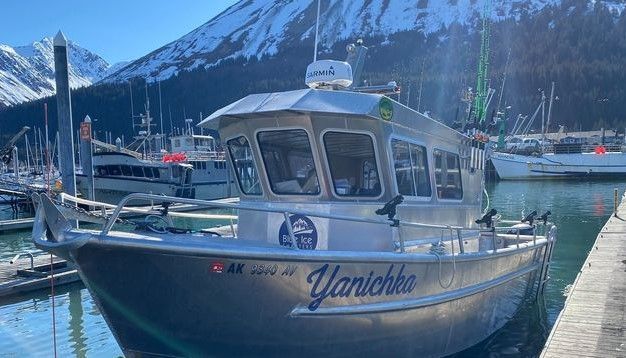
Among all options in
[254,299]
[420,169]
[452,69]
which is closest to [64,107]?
[420,169]

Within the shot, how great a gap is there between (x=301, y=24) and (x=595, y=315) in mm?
164526

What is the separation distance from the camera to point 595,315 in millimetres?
8828

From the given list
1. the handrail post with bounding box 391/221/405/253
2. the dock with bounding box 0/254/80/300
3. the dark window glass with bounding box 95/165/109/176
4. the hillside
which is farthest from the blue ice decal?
the hillside

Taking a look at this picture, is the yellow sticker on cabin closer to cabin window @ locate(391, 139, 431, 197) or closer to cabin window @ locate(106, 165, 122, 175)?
cabin window @ locate(391, 139, 431, 197)

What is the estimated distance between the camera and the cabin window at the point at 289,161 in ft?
23.2

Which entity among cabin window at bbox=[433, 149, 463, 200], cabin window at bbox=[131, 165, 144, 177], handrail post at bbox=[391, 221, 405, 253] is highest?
cabin window at bbox=[131, 165, 144, 177]

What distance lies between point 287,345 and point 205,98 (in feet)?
395

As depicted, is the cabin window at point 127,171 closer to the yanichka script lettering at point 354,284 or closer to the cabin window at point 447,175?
the cabin window at point 447,175

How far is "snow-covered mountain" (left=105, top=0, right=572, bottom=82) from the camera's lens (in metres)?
159

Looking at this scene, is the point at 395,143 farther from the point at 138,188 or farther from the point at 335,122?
the point at 138,188

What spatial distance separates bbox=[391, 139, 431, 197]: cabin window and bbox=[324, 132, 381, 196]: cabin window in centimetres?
32

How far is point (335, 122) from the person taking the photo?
6.89m

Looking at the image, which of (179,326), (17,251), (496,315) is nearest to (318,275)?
(179,326)

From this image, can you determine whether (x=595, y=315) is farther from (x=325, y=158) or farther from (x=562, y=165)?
(x=562, y=165)
